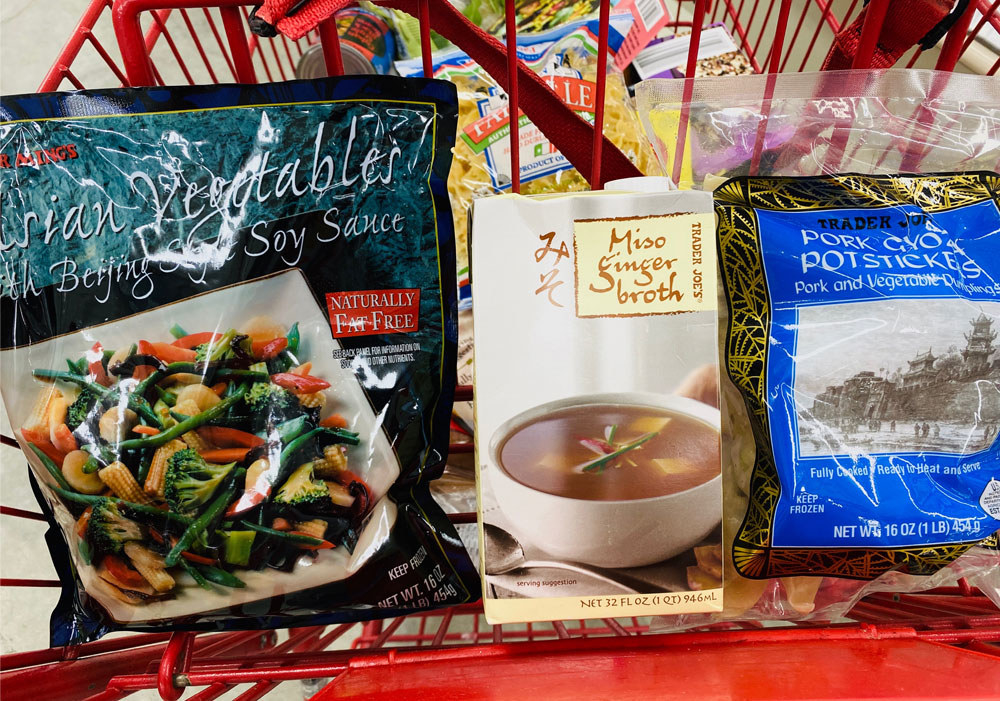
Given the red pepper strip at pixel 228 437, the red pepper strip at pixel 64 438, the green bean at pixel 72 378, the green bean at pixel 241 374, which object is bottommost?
the red pepper strip at pixel 228 437

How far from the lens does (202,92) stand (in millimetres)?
557

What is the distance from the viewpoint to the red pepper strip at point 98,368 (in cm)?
55

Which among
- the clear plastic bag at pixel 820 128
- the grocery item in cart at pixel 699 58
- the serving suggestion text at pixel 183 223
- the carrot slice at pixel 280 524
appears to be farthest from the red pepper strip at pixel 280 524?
the grocery item in cart at pixel 699 58

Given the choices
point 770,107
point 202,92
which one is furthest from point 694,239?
point 202,92

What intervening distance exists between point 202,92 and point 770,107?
0.51m

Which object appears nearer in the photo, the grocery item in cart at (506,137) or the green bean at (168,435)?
the green bean at (168,435)

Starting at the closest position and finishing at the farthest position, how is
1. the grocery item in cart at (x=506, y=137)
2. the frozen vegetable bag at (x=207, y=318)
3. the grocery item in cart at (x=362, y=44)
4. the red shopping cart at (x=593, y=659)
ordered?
the red shopping cart at (x=593, y=659) → the frozen vegetable bag at (x=207, y=318) → the grocery item in cart at (x=506, y=137) → the grocery item in cart at (x=362, y=44)

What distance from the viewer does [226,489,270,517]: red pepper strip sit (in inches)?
21.6

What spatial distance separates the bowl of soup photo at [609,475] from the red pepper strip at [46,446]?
0.37m

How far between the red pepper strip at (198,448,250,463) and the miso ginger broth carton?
201 millimetres

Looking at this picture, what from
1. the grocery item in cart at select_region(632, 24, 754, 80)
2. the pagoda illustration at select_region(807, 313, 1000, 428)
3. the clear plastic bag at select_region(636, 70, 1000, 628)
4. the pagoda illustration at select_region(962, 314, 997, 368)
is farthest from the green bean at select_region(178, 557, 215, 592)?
the grocery item in cart at select_region(632, 24, 754, 80)

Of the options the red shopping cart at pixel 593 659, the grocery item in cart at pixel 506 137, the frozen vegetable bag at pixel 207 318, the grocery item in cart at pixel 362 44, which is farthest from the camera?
the grocery item in cart at pixel 362 44

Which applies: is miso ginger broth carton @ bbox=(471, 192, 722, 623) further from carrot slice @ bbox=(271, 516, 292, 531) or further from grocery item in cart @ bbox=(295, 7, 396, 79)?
grocery item in cart @ bbox=(295, 7, 396, 79)

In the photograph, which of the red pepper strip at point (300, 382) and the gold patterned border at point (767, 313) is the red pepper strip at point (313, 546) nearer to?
the red pepper strip at point (300, 382)
